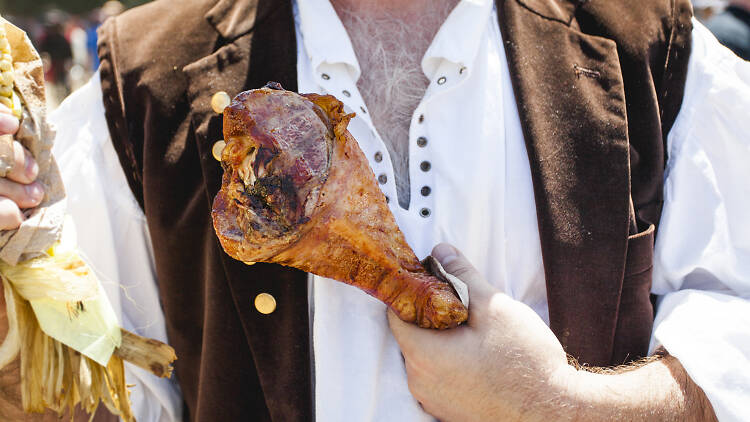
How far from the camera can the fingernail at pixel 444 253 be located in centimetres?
122

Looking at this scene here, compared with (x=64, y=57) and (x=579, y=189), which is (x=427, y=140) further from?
(x=64, y=57)

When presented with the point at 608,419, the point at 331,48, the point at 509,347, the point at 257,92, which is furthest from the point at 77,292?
the point at 608,419

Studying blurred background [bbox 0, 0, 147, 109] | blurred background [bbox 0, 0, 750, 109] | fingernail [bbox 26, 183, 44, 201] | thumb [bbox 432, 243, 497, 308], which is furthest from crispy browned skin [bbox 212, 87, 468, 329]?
blurred background [bbox 0, 0, 147, 109]

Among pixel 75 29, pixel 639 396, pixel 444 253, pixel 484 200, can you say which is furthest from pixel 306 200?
pixel 75 29

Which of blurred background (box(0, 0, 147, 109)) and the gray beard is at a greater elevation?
the gray beard

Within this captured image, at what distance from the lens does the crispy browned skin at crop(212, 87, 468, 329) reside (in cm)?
99

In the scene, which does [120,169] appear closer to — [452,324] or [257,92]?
[257,92]

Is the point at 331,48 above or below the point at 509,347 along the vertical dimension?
above

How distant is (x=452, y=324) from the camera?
1.17m

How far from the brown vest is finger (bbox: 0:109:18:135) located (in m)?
0.28

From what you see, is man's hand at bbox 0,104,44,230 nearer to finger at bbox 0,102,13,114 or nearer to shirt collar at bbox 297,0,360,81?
finger at bbox 0,102,13,114

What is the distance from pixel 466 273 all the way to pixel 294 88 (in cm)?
58

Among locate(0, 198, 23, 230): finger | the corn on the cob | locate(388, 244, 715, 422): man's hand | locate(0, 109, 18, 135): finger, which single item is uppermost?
the corn on the cob

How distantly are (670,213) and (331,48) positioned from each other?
2.82ft
